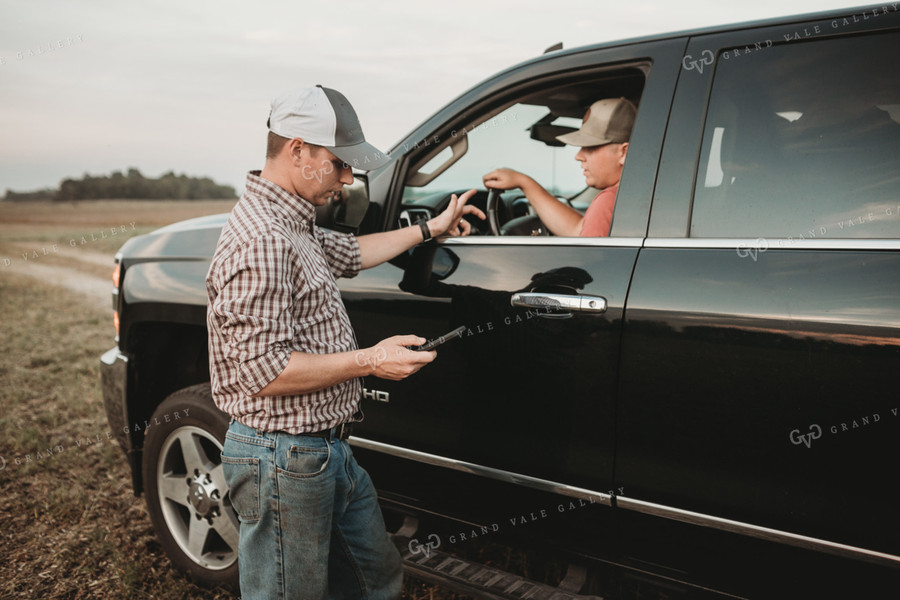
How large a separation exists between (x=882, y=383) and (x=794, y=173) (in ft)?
1.95

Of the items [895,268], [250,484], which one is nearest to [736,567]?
[895,268]

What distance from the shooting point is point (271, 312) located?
178cm

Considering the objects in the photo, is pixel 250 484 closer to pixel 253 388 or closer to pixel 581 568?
pixel 253 388

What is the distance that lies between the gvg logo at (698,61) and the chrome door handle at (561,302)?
0.72 metres

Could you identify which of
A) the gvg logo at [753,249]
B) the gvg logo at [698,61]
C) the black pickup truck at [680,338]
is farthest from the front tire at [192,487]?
the gvg logo at [698,61]

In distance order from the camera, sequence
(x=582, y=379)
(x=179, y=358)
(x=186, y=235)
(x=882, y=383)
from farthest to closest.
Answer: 1. (x=179, y=358)
2. (x=186, y=235)
3. (x=582, y=379)
4. (x=882, y=383)

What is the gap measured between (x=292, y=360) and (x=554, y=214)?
1156mm

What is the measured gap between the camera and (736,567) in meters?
1.94

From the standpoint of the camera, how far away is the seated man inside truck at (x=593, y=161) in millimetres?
2564

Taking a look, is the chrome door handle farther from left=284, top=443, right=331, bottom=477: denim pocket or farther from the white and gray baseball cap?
left=284, top=443, right=331, bottom=477: denim pocket

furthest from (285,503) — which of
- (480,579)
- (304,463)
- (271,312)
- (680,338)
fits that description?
(680,338)

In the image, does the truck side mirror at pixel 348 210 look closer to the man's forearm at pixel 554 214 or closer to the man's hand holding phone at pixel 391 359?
the man's forearm at pixel 554 214

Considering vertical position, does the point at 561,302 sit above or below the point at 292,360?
above

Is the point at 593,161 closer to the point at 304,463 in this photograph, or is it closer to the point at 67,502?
the point at 304,463
